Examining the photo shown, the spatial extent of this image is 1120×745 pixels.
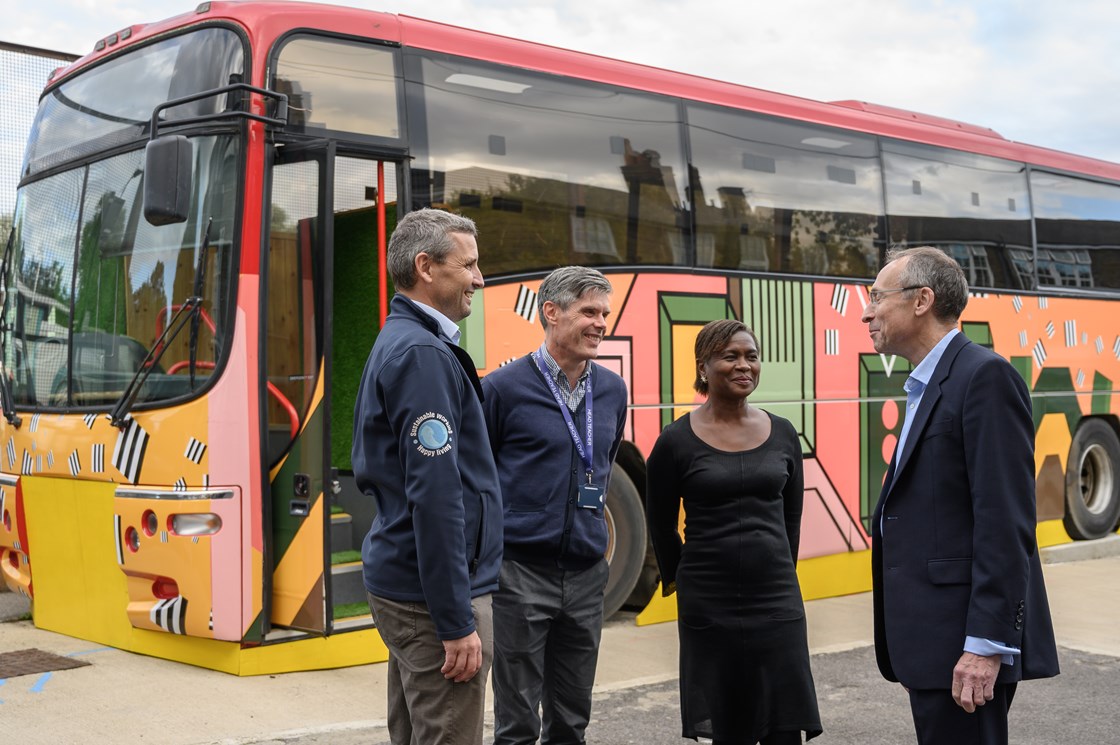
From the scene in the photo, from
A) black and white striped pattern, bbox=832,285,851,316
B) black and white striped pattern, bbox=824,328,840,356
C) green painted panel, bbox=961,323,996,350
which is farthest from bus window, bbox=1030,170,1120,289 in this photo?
black and white striped pattern, bbox=824,328,840,356

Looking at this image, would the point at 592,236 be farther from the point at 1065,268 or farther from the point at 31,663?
the point at 1065,268

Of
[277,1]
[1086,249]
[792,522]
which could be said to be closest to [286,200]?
[277,1]

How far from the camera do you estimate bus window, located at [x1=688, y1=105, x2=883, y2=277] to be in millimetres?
8867

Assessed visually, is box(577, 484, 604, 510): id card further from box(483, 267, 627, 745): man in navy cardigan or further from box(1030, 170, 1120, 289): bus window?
box(1030, 170, 1120, 289): bus window

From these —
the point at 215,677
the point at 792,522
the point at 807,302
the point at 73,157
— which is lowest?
the point at 215,677

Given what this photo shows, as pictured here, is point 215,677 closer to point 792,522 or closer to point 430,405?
point 792,522

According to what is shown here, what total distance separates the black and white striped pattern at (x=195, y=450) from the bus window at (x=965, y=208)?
5772mm

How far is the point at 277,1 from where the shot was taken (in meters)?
6.90

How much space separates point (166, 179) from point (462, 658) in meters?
3.92

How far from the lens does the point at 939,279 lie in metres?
3.52

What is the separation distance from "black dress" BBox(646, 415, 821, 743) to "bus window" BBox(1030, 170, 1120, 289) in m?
7.92

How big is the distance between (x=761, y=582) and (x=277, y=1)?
4292 millimetres

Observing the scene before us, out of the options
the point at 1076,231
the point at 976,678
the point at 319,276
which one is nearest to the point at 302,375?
the point at 319,276

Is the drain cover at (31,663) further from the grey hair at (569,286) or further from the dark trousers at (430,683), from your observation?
the dark trousers at (430,683)
